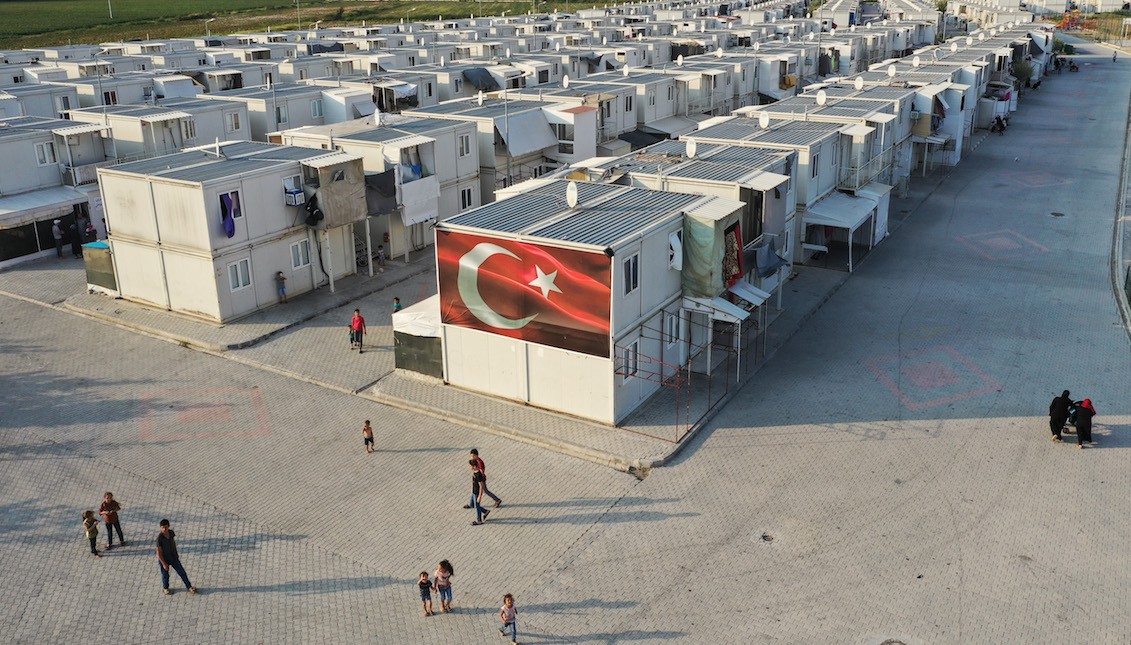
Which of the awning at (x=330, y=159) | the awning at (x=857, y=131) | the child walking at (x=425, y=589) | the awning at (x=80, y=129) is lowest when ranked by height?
the child walking at (x=425, y=589)

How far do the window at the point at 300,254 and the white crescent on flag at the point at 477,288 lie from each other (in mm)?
9718

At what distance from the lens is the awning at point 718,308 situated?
21906mm

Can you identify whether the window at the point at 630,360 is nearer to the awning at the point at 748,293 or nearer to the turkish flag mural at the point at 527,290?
the turkish flag mural at the point at 527,290

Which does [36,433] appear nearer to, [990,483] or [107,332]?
[107,332]

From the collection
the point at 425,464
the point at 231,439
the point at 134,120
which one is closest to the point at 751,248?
the point at 425,464

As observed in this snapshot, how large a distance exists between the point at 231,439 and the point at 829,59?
58434 millimetres

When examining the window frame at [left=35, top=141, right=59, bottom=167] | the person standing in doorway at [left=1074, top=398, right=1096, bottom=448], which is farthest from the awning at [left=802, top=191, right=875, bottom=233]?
the window frame at [left=35, top=141, right=59, bottom=167]

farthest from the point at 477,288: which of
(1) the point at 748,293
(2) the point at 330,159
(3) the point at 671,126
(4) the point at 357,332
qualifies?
(3) the point at 671,126

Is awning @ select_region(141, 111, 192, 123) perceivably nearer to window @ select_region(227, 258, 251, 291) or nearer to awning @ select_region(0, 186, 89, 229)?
awning @ select_region(0, 186, 89, 229)

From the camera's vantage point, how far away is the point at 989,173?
45844mm

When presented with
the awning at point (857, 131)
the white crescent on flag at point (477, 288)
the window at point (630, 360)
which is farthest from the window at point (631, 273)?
the awning at point (857, 131)

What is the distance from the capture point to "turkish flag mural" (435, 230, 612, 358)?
1984cm

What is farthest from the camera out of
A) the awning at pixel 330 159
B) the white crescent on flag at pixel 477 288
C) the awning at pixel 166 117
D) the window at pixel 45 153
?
the awning at pixel 166 117

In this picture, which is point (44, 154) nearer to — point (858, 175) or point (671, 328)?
point (671, 328)
